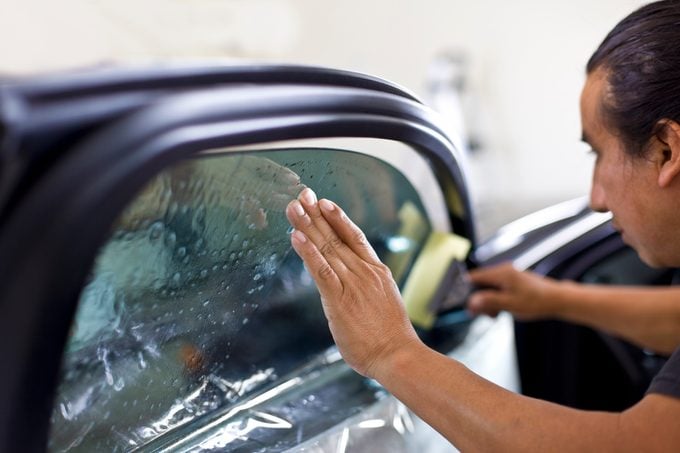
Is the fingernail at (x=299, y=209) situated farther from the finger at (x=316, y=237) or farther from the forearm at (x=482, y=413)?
the forearm at (x=482, y=413)

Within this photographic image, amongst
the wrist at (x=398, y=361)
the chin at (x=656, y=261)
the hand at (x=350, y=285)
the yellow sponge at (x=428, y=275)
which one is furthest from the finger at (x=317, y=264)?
the chin at (x=656, y=261)

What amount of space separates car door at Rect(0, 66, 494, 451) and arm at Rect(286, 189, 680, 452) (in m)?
0.09

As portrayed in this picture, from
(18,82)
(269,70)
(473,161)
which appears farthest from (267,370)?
(473,161)

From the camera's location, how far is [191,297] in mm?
994

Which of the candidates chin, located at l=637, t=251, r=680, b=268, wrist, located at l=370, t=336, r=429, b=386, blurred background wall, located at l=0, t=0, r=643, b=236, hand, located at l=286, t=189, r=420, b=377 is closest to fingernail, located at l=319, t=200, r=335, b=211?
hand, located at l=286, t=189, r=420, b=377

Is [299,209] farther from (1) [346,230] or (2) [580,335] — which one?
(2) [580,335]

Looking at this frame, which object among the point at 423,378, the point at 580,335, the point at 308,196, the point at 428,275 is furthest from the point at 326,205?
the point at 580,335

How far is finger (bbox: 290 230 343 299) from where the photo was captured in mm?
996

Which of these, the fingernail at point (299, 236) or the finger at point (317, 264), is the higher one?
the fingernail at point (299, 236)

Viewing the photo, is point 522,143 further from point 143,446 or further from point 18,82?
point 18,82

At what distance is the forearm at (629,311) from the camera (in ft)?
5.20

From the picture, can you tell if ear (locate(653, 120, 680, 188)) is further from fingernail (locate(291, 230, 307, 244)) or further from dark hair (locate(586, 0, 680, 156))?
fingernail (locate(291, 230, 307, 244))

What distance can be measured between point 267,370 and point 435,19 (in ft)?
12.6

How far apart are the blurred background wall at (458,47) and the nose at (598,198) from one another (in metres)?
2.59
